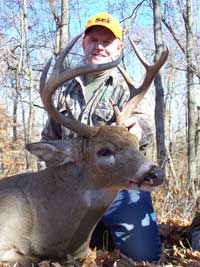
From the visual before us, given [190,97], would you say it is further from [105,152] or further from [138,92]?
[105,152]

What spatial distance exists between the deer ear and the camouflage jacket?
1.48 feet

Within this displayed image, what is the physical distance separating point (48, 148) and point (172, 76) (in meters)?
29.5

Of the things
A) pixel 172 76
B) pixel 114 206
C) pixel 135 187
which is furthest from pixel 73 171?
pixel 172 76

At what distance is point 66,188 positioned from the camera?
13.1 ft

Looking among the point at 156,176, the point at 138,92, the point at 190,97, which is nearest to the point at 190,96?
the point at 190,97

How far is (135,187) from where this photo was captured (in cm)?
368

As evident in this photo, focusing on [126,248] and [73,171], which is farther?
[126,248]

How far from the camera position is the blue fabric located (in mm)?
4762

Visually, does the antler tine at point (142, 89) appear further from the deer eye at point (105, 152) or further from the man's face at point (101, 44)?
the man's face at point (101, 44)

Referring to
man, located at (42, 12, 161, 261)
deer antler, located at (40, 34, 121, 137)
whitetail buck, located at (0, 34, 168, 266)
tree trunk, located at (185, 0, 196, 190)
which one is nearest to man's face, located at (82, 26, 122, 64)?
man, located at (42, 12, 161, 261)

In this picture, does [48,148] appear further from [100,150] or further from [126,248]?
[126,248]

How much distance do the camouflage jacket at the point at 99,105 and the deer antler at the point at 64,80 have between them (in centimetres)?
51

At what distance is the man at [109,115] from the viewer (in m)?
4.68

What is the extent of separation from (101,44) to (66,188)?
63.3 inches
